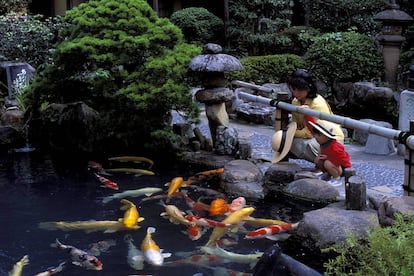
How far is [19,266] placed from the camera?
5.96 meters

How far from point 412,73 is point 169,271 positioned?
5533 mm

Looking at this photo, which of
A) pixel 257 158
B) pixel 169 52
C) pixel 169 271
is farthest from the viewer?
pixel 169 52

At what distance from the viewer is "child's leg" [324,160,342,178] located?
7.47m

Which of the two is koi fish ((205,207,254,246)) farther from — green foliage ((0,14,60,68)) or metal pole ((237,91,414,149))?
green foliage ((0,14,60,68))

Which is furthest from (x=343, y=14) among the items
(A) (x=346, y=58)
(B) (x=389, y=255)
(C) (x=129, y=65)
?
(B) (x=389, y=255)

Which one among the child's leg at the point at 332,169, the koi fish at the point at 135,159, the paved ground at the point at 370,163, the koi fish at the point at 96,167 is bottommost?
the koi fish at the point at 96,167

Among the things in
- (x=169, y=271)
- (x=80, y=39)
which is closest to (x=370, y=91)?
(x=80, y=39)

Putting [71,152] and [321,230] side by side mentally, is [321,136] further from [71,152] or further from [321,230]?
[71,152]

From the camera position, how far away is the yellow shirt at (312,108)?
7.54 m

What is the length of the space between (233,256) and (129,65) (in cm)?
493

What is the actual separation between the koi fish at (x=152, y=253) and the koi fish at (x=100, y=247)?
460 millimetres

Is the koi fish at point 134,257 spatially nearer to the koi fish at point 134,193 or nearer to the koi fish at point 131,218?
the koi fish at point 131,218

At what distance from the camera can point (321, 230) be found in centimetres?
605

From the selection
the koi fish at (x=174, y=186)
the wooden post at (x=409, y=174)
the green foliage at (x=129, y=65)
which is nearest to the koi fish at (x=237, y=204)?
the koi fish at (x=174, y=186)
